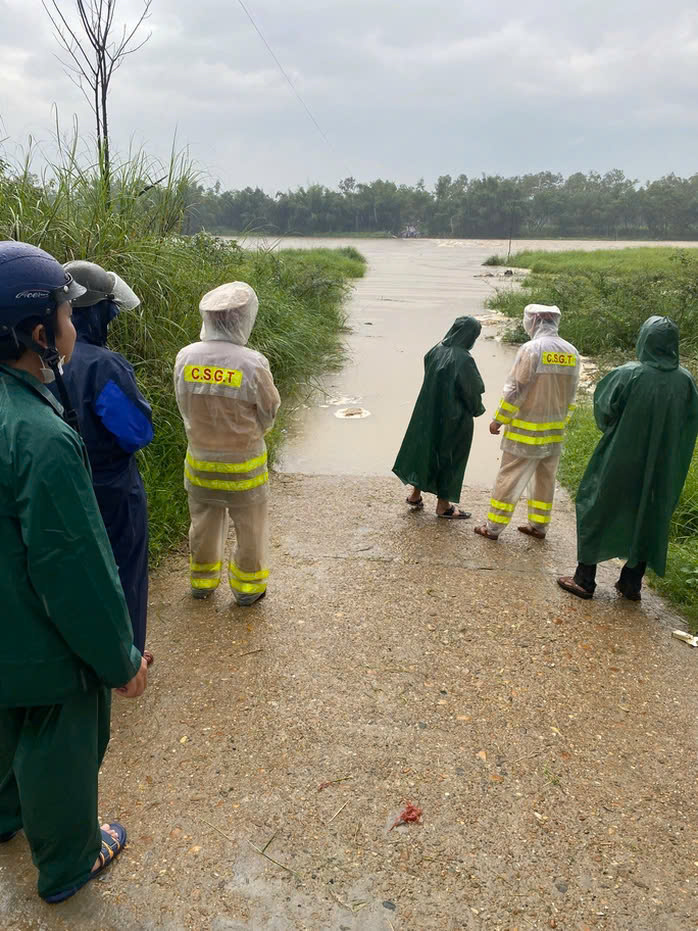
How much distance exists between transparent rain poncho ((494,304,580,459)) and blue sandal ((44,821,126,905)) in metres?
3.52

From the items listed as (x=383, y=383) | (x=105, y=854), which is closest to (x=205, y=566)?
(x=105, y=854)

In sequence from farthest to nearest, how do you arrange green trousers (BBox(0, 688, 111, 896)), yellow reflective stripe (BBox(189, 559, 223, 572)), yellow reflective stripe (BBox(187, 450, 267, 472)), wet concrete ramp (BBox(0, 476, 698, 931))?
yellow reflective stripe (BBox(189, 559, 223, 572)) < yellow reflective stripe (BBox(187, 450, 267, 472)) < wet concrete ramp (BBox(0, 476, 698, 931)) < green trousers (BBox(0, 688, 111, 896))

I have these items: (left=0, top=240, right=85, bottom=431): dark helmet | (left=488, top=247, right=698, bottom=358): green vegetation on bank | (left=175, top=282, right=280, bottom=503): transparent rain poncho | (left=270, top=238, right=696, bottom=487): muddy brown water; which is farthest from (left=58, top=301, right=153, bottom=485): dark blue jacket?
(left=488, top=247, right=698, bottom=358): green vegetation on bank

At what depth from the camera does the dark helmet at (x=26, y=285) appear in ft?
5.18

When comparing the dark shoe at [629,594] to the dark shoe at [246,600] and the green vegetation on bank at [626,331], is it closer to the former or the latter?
the green vegetation on bank at [626,331]

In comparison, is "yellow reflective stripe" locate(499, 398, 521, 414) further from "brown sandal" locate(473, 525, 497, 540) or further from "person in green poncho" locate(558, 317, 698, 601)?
"brown sandal" locate(473, 525, 497, 540)

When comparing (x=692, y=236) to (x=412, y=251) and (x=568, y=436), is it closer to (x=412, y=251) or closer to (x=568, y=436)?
(x=412, y=251)

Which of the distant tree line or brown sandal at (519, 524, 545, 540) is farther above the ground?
the distant tree line

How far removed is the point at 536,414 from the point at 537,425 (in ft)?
0.26

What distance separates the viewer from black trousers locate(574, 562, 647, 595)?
13.6 feet

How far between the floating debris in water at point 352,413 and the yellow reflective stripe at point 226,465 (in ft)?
15.7

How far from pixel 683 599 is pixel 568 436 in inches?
129

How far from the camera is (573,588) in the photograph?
4191 millimetres

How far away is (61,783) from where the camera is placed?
184cm
